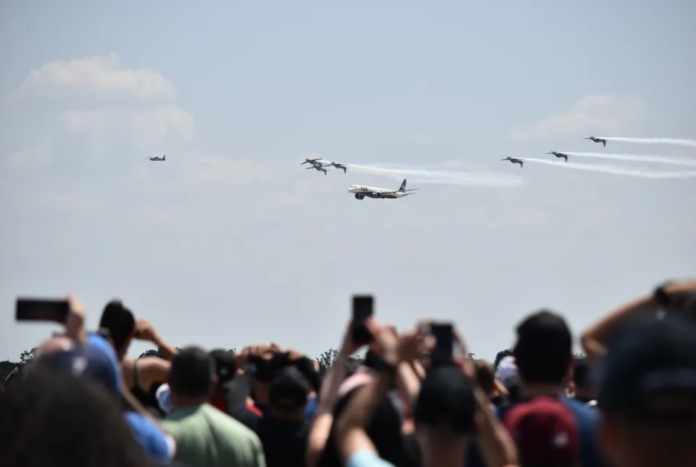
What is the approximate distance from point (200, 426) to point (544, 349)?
322 centimetres

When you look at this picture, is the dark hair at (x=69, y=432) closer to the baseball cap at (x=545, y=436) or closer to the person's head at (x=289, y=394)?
the baseball cap at (x=545, y=436)

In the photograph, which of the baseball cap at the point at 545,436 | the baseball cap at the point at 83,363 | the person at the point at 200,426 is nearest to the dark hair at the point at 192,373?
the person at the point at 200,426

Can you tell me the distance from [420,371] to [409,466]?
949 mm

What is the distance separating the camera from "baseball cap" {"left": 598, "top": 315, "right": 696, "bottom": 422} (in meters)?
2.87

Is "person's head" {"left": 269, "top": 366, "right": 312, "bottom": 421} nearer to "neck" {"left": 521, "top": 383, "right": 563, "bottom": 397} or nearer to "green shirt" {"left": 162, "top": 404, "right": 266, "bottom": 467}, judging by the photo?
"green shirt" {"left": 162, "top": 404, "right": 266, "bottom": 467}

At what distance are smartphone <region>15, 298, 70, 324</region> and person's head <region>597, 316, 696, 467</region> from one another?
4.66 meters

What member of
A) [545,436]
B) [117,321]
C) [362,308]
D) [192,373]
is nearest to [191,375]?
[192,373]

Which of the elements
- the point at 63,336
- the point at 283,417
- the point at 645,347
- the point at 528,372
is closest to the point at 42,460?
the point at 645,347

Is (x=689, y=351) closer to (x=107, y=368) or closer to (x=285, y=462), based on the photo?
(x=107, y=368)

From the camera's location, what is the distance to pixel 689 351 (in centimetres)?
292

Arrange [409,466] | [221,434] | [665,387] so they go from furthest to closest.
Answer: [221,434]
[409,466]
[665,387]

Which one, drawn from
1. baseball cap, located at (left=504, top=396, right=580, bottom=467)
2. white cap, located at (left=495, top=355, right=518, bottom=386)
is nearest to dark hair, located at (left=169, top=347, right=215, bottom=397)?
baseball cap, located at (left=504, top=396, right=580, bottom=467)

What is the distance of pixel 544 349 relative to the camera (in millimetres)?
6641

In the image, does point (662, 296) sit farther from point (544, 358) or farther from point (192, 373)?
point (192, 373)
